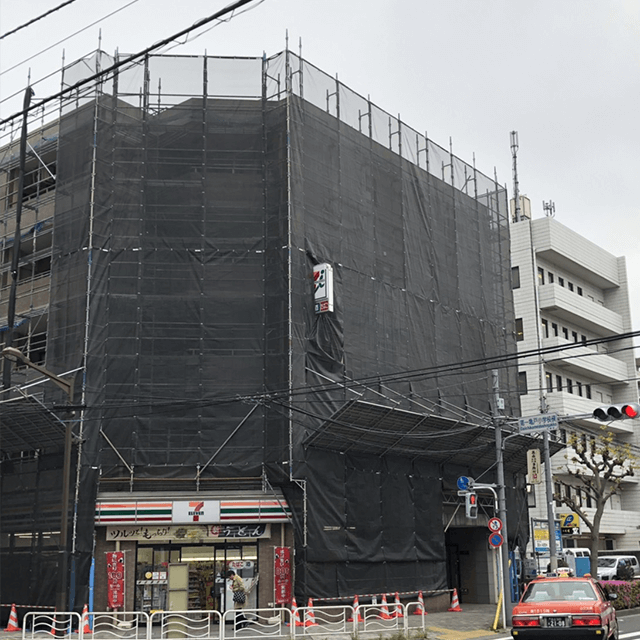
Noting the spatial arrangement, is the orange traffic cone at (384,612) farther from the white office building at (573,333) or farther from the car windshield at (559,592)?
the white office building at (573,333)

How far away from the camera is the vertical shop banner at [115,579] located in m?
26.2

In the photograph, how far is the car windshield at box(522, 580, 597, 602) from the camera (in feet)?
59.6

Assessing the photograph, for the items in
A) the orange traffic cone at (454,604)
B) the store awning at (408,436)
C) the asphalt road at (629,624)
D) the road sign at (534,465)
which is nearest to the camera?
the asphalt road at (629,624)

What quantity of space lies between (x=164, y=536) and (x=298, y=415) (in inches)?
235

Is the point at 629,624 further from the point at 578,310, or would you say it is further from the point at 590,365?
the point at 578,310

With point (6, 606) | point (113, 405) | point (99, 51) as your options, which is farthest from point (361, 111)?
point (6, 606)

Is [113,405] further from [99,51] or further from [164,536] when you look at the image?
[99,51]

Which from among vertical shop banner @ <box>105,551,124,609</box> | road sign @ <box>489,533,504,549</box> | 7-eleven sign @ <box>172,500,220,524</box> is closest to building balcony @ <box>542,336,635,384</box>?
road sign @ <box>489,533,504,549</box>

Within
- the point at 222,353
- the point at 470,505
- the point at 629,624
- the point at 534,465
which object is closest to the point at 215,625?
the point at 222,353

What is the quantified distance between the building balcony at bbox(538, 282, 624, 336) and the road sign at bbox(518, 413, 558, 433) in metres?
29.5

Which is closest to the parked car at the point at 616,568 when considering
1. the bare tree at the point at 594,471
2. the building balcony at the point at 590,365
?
the bare tree at the point at 594,471

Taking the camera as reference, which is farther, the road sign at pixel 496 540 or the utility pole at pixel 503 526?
the road sign at pixel 496 540

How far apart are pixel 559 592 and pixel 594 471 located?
24.3 meters

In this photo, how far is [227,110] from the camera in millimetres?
31469
